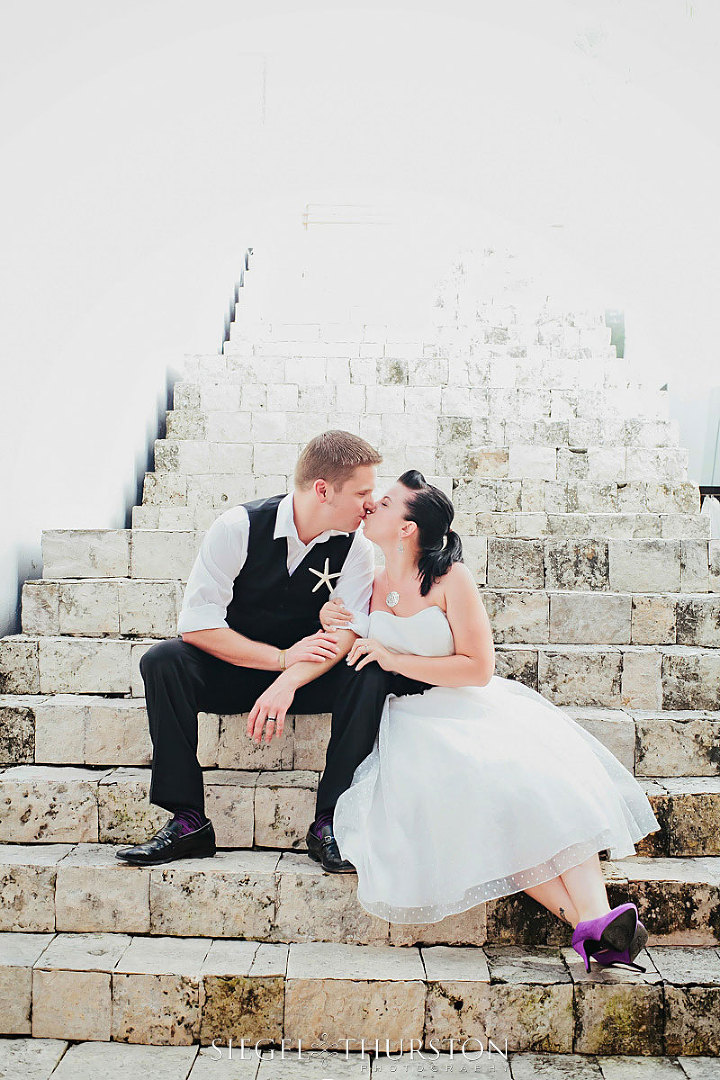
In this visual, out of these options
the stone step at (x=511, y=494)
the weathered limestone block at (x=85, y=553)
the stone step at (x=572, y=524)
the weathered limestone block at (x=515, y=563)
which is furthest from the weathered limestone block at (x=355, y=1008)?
the stone step at (x=511, y=494)

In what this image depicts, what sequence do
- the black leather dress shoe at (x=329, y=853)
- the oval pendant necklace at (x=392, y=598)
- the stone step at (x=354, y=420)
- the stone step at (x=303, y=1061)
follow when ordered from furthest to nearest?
the stone step at (x=354, y=420)
the oval pendant necklace at (x=392, y=598)
the black leather dress shoe at (x=329, y=853)
the stone step at (x=303, y=1061)

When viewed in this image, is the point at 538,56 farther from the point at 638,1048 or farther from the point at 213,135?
the point at 638,1048

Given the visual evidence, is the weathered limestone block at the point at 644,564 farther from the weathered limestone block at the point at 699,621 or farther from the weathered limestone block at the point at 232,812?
the weathered limestone block at the point at 232,812

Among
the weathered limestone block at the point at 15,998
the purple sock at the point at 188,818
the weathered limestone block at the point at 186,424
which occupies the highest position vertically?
the weathered limestone block at the point at 186,424

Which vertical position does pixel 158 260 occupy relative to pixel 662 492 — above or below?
above

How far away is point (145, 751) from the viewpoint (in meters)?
2.88

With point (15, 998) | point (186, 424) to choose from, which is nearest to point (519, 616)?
point (15, 998)

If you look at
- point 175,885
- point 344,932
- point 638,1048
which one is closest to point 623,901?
point 638,1048

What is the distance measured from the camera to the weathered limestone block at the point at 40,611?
10.8 ft

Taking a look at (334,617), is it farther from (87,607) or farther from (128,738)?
(87,607)

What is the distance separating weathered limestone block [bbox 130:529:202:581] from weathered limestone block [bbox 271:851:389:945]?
61.9 inches

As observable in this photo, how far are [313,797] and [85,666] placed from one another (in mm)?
1022

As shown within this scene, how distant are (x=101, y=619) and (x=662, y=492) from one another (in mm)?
2774

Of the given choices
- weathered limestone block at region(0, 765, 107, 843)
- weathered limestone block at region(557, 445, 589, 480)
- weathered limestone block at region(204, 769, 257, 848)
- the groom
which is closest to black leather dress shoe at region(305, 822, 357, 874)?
the groom
